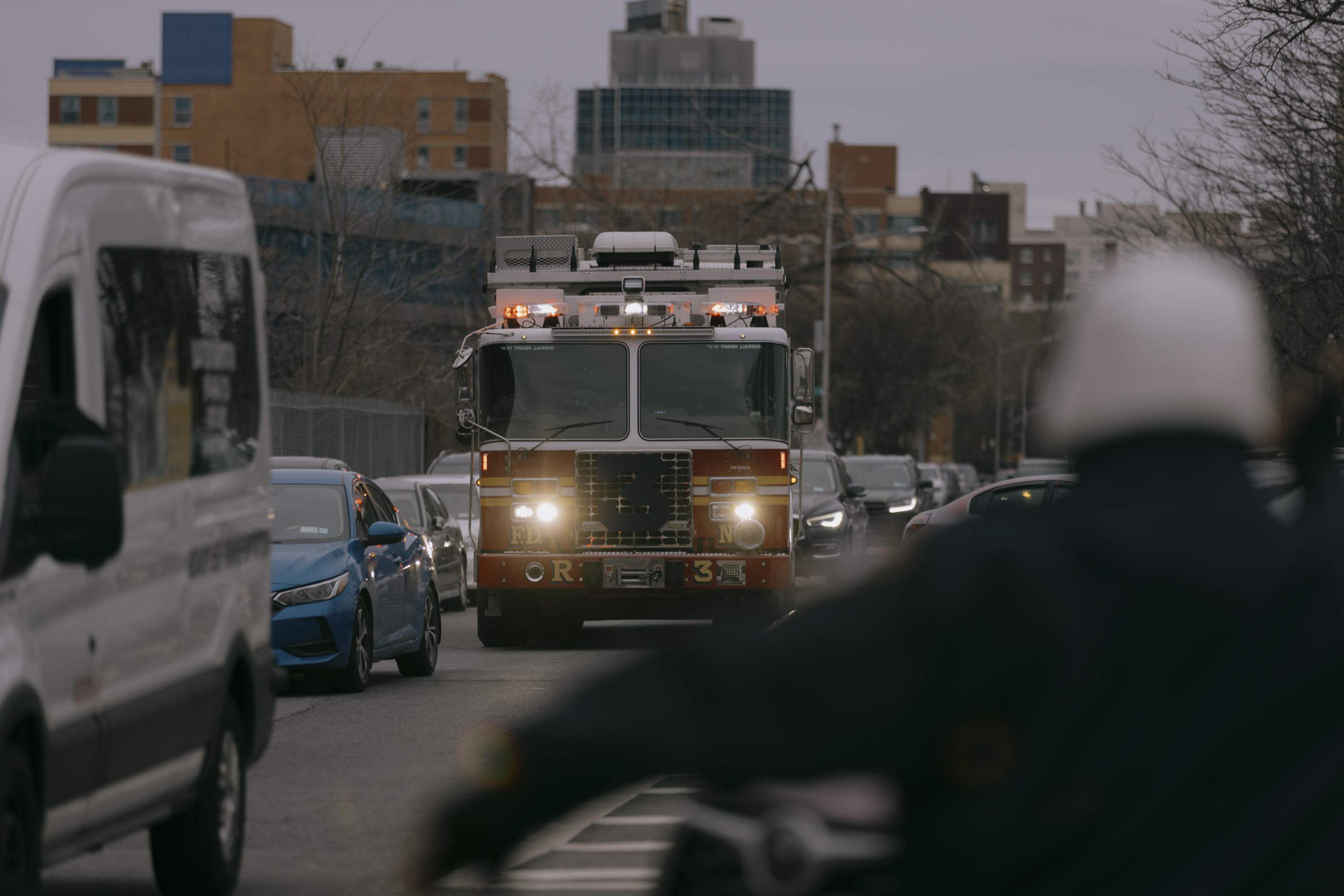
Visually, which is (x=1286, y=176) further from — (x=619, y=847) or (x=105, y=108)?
(x=105, y=108)

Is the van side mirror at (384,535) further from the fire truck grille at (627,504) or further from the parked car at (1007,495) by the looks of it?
the parked car at (1007,495)

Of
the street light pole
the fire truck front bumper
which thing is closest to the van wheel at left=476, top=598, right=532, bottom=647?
the fire truck front bumper

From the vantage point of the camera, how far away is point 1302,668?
86.3 inches

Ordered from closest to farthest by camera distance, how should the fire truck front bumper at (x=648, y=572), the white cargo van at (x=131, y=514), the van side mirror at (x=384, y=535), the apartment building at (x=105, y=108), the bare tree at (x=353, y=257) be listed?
the white cargo van at (x=131, y=514), the van side mirror at (x=384, y=535), the fire truck front bumper at (x=648, y=572), the bare tree at (x=353, y=257), the apartment building at (x=105, y=108)

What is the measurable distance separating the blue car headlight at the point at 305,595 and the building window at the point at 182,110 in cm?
9981

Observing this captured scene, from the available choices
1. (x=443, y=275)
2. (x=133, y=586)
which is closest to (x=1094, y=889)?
(x=133, y=586)

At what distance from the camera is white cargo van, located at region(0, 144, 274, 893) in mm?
5312

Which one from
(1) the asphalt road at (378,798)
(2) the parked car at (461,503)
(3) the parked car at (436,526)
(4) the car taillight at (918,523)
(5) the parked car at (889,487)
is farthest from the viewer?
(5) the parked car at (889,487)

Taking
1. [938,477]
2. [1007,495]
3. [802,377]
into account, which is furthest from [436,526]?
[938,477]

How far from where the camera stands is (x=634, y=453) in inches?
676

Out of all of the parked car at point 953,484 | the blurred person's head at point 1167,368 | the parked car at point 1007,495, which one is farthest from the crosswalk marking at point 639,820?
the parked car at point 953,484

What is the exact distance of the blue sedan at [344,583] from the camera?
13.5 m

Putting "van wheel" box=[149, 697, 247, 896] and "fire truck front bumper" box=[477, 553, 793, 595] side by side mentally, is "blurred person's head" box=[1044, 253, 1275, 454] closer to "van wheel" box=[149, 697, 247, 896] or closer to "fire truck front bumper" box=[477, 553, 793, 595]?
"van wheel" box=[149, 697, 247, 896]

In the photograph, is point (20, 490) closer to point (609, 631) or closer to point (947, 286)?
point (609, 631)
